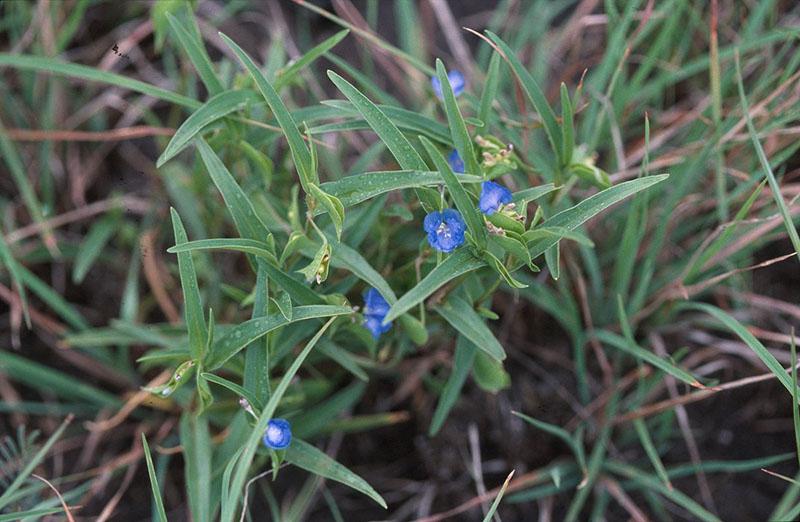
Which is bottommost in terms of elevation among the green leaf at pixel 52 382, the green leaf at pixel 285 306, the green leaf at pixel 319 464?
the green leaf at pixel 52 382

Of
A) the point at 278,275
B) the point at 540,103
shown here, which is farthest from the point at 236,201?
the point at 540,103

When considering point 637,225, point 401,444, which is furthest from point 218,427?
point 637,225

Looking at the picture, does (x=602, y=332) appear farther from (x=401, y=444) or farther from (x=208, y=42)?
(x=208, y=42)

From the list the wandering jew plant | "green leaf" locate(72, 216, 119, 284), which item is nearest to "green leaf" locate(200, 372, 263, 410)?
the wandering jew plant

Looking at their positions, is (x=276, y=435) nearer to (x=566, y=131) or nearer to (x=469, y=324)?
(x=469, y=324)

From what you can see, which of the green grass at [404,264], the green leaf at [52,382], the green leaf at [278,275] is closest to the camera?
the green leaf at [278,275]

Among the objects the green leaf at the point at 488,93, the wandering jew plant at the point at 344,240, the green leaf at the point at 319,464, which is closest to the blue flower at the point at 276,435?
the wandering jew plant at the point at 344,240

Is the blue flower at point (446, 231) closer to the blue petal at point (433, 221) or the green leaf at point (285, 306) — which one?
the blue petal at point (433, 221)

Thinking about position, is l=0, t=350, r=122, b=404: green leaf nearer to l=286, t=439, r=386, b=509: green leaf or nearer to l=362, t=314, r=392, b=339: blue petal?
l=286, t=439, r=386, b=509: green leaf
